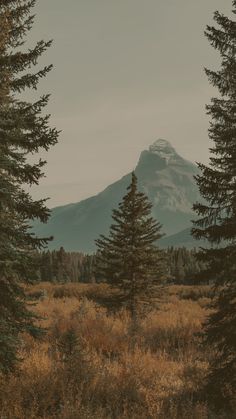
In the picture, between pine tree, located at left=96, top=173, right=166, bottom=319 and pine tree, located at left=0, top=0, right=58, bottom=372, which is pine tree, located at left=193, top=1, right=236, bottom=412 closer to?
pine tree, located at left=0, top=0, right=58, bottom=372

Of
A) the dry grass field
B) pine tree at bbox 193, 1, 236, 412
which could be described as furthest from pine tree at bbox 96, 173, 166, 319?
pine tree at bbox 193, 1, 236, 412

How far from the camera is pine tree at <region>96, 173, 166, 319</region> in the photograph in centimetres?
2055

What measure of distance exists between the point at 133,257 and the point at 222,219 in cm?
1115

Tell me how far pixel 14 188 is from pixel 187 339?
341 inches

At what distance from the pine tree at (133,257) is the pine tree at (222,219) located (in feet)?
34.2

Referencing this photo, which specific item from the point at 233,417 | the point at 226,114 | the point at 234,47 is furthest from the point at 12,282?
the point at 234,47

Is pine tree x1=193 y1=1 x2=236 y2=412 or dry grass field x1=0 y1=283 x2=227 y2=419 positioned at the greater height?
pine tree x1=193 y1=1 x2=236 y2=412

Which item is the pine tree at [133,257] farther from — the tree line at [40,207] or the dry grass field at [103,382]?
the tree line at [40,207]

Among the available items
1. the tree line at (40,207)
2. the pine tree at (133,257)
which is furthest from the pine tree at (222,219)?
the pine tree at (133,257)

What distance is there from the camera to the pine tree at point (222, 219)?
8797mm

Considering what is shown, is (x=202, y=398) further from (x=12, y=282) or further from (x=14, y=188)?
(x=14, y=188)

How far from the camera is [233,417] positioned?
7980mm

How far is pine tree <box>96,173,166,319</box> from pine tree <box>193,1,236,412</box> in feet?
34.2

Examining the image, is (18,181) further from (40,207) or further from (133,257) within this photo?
(133,257)
